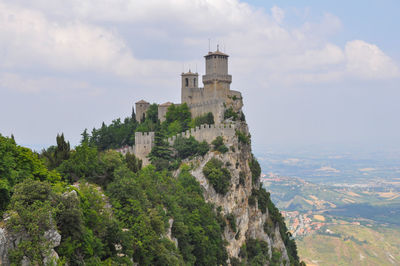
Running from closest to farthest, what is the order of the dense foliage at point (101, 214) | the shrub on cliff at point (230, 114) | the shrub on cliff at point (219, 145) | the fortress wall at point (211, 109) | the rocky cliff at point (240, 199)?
the dense foliage at point (101, 214) → the rocky cliff at point (240, 199) → the shrub on cliff at point (219, 145) → the fortress wall at point (211, 109) → the shrub on cliff at point (230, 114)

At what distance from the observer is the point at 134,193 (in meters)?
30.9

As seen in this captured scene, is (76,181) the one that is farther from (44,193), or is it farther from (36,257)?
(36,257)

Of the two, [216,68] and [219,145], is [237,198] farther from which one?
[216,68]

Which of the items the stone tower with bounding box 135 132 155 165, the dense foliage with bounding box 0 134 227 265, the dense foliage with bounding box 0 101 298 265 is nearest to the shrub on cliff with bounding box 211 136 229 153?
the dense foliage with bounding box 0 101 298 265

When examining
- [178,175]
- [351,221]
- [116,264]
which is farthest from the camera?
[351,221]

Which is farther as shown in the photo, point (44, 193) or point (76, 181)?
point (76, 181)

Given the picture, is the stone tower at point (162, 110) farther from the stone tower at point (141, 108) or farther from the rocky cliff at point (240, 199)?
the rocky cliff at point (240, 199)

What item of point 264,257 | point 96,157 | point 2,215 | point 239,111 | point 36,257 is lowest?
point 264,257

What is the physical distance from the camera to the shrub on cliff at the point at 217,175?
51931 mm

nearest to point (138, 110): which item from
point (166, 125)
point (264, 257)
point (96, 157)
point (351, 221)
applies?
point (166, 125)

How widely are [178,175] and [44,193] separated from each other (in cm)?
3215

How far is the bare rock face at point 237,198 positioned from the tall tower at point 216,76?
5.50 meters

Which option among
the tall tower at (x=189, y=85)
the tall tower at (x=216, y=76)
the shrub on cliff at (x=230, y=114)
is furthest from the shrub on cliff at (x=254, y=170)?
the tall tower at (x=189, y=85)

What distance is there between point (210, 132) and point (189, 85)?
39.4 feet
